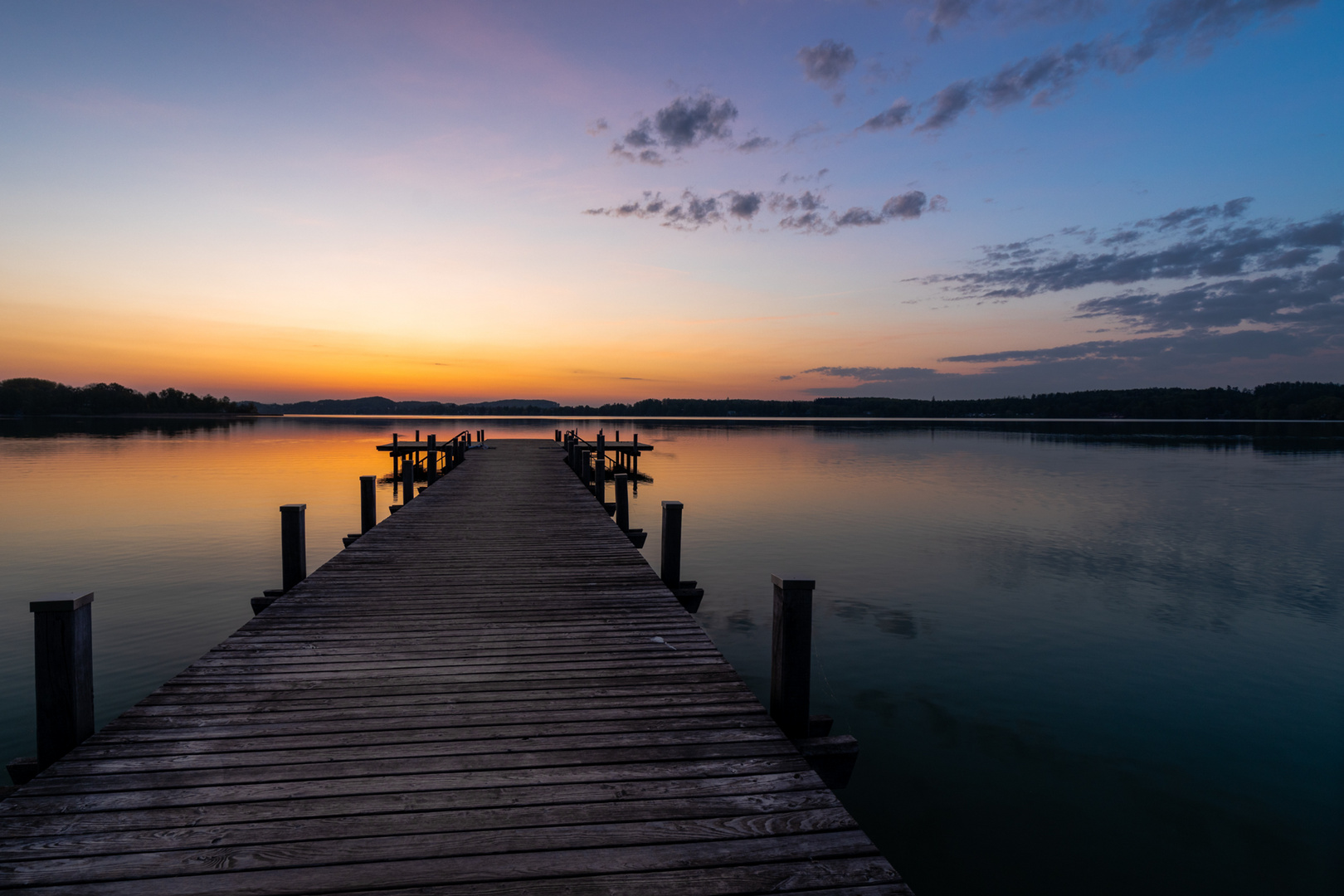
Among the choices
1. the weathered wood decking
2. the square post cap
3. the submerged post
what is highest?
the square post cap

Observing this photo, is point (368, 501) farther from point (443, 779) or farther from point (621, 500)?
point (443, 779)

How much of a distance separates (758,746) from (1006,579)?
12098 millimetres

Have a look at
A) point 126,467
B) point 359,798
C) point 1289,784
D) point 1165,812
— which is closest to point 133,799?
point 359,798

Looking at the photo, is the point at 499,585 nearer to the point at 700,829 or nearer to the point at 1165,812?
the point at 700,829

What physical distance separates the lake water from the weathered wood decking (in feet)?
9.75

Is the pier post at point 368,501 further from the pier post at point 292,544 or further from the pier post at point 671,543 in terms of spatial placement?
the pier post at point 671,543

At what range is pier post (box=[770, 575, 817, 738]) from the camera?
4559 millimetres

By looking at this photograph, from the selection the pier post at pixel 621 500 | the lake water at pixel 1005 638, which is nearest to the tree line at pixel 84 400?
the lake water at pixel 1005 638

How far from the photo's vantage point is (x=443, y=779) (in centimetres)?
335

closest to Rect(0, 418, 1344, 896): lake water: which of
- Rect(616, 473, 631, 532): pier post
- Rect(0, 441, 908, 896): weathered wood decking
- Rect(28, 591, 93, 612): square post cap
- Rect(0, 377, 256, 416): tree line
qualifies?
Rect(616, 473, 631, 532): pier post

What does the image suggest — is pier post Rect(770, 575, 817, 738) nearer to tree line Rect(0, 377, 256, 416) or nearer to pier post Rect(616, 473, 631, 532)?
pier post Rect(616, 473, 631, 532)

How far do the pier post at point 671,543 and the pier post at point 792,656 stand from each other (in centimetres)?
458

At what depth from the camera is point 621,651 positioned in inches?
208

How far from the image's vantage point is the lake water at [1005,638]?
576 cm
